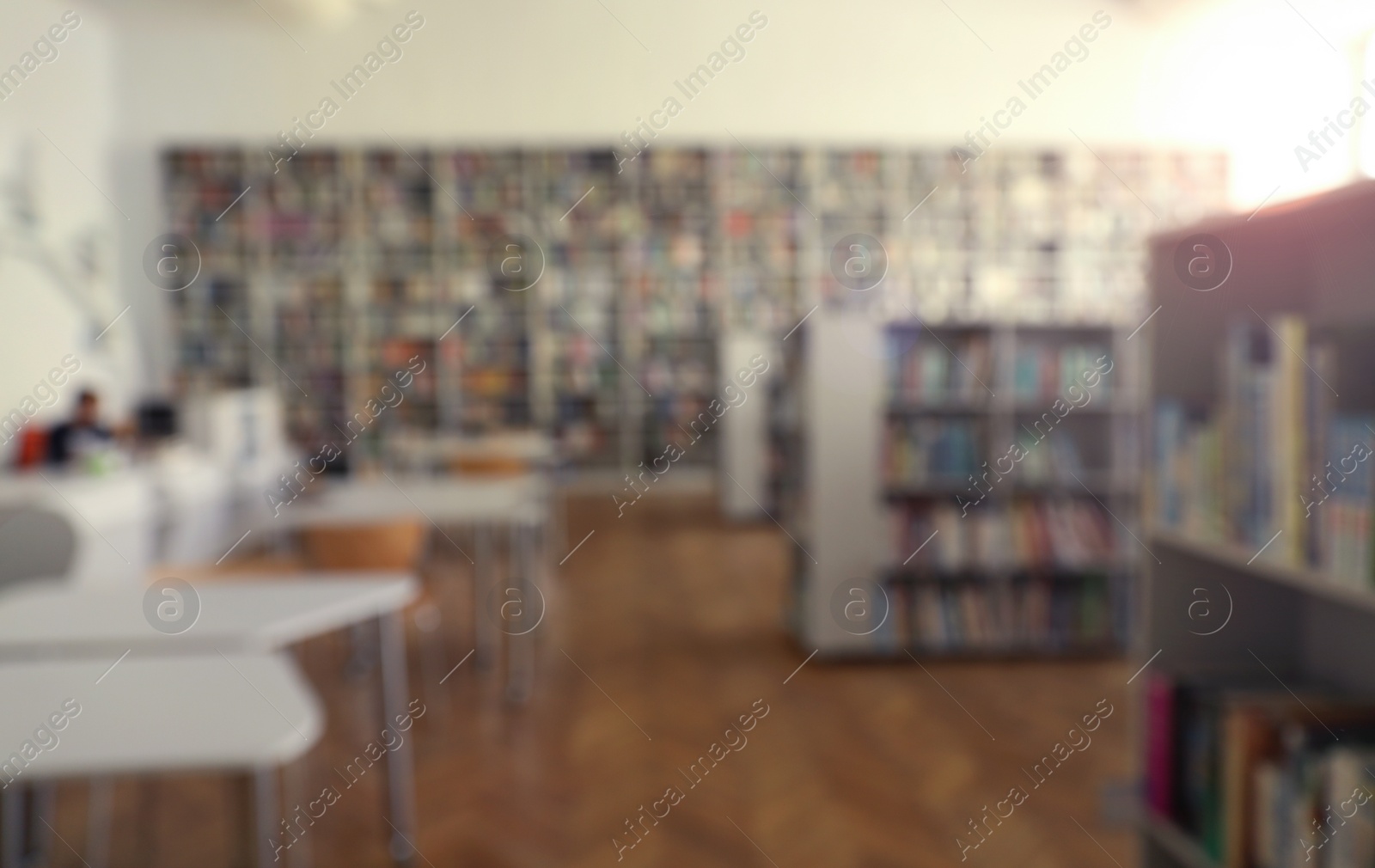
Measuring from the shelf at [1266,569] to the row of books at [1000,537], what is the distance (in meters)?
2.28

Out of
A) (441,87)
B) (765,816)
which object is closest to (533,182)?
(441,87)

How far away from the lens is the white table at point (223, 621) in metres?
1.87

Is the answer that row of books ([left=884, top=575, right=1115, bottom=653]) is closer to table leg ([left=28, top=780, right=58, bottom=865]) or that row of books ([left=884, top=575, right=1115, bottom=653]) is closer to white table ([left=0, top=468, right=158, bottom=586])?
table leg ([left=28, top=780, right=58, bottom=865])

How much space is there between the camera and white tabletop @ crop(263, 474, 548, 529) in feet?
11.2

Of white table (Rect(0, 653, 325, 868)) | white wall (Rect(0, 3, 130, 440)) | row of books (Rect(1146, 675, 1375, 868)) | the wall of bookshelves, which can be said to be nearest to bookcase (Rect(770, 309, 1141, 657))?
row of books (Rect(1146, 675, 1375, 868))

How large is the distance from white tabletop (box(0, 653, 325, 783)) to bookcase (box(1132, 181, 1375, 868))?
1360 mm

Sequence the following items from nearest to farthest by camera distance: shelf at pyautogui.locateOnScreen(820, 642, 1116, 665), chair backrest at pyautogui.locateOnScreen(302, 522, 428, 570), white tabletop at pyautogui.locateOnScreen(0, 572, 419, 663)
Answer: white tabletop at pyautogui.locateOnScreen(0, 572, 419, 663) < chair backrest at pyautogui.locateOnScreen(302, 522, 428, 570) < shelf at pyautogui.locateOnScreen(820, 642, 1116, 665)

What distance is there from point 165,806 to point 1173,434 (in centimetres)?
258

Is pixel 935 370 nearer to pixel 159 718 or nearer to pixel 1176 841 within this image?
pixel 1176 841

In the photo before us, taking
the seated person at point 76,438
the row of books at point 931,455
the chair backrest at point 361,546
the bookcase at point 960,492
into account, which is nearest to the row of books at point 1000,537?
the bookcase at point 960,492

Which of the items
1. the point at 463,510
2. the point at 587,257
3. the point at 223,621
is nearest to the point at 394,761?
the point at 223,621

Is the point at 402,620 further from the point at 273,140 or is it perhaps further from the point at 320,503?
the point at 273,140

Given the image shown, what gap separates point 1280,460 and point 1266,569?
6.5 inches

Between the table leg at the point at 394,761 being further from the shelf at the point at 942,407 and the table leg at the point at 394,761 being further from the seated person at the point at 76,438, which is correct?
the seated person at the point at 76,438
